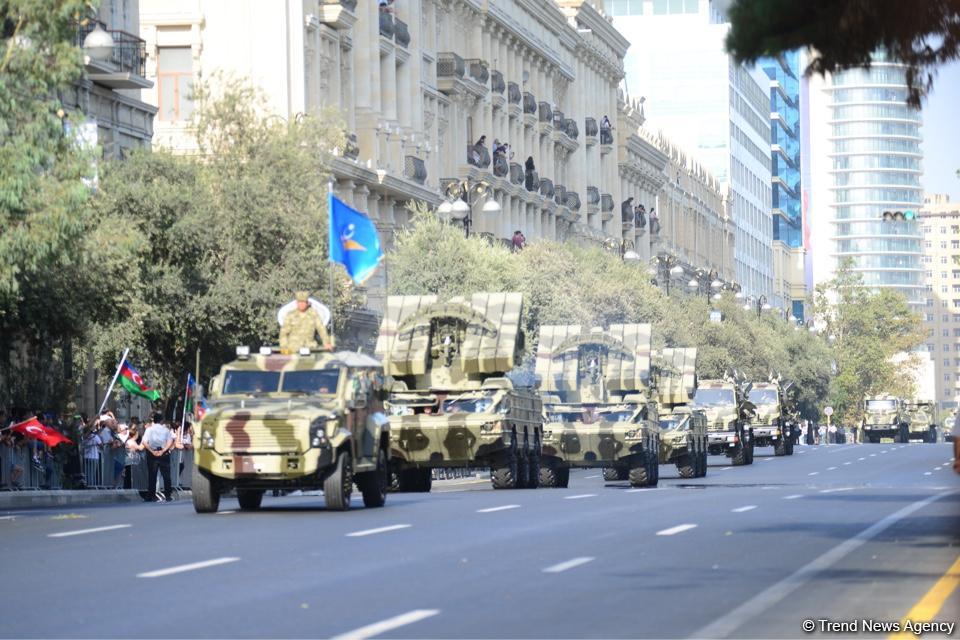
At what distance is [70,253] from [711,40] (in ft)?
398

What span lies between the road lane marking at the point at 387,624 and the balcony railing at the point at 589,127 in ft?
291

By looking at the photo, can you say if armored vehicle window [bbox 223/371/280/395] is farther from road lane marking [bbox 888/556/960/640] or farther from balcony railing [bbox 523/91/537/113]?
balcony railing [bbox 523/91/537/113]

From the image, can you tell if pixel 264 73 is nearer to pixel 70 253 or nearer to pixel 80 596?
pixel 70 253

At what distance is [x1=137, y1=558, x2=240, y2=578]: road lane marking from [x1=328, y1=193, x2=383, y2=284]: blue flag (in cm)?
2323

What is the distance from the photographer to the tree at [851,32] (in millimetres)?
15781

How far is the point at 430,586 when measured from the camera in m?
15.2

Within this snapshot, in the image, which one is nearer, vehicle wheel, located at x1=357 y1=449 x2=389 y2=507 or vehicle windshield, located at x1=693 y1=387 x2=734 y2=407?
vehicle wheel, located at x1=357 y1=449 x2=389 y2=507

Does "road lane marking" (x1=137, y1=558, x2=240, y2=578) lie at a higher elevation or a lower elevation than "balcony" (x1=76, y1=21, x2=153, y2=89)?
lower

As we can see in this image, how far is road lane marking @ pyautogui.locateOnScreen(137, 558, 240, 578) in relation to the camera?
16.1 meters

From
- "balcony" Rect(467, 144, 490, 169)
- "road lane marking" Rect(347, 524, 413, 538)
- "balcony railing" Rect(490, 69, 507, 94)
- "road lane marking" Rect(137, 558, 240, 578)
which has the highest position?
"balcony railing" Rect(490, 69, 507, 94)

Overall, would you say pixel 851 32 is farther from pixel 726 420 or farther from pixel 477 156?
pixel 477 156

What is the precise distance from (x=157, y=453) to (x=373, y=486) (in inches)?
353

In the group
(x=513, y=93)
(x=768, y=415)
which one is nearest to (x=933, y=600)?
(x=768, y=415)

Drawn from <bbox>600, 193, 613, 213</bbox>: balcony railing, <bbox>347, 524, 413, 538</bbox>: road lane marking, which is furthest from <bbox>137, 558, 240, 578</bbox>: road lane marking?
<bbox>600, 193, 613, 213</bbox>: balcony railing
